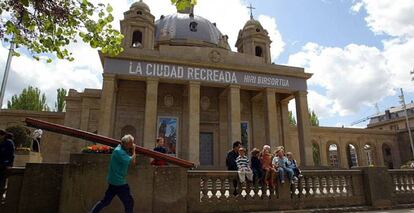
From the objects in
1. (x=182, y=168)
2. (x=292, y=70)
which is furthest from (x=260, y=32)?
(x=182, y=168)

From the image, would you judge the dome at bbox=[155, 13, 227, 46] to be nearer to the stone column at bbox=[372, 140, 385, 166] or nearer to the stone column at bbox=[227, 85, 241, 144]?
the stone column at bbox=[227, 85, 241, 144]

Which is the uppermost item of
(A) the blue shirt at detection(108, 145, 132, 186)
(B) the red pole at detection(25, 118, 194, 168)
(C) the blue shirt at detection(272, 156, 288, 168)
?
(B) the red pole at detection(25, 118, 194, 168)

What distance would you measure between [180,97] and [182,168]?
18.6 m

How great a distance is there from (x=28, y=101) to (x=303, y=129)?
118 ft

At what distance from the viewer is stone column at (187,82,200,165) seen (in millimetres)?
20688

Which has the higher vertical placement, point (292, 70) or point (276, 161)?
point (292, 70)

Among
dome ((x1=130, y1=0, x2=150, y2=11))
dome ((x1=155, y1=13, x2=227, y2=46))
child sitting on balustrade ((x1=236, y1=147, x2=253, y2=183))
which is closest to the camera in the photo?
child sitting on balustrade ((x1=236, y1=147, x2=253, y2=183))

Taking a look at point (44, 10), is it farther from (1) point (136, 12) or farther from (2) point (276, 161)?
(1) point (136, 12)

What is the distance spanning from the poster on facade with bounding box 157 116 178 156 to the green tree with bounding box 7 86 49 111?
81.8 ft

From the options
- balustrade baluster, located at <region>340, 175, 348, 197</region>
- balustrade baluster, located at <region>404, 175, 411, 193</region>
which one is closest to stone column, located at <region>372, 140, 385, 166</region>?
balustrade baluster, located at <region>404, 175, 411, 193</region>

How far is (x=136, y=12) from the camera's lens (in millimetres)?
28422

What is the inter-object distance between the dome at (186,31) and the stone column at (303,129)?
13.7 meters

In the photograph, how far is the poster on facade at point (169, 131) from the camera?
2273 centimetres

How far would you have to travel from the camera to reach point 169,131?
23266 millimetres
